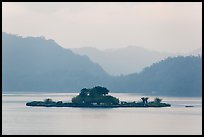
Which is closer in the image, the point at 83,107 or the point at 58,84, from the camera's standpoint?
the point at 83,107

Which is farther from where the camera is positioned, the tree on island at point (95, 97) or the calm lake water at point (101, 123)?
the tree on island at point (95, 97)

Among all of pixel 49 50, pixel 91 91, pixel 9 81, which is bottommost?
pixel 91 91

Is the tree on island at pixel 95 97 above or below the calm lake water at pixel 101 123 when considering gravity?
above

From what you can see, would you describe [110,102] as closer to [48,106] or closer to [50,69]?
[48,106]

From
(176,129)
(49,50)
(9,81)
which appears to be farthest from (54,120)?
(49,50)

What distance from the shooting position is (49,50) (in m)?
41.4

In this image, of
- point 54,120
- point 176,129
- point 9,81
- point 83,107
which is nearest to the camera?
point 176,129

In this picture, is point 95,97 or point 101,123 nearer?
point 101,123

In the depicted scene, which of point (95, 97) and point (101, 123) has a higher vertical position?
point (95, 97)

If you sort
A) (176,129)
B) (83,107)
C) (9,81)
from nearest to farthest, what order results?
(176,129)
(83,107)
(9,81)

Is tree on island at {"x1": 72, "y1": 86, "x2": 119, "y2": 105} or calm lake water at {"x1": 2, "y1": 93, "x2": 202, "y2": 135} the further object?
tree on island at {"x1": 72, "y1": 86, "x2": 119, "y2": 105}

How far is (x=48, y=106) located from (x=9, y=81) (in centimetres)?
1834

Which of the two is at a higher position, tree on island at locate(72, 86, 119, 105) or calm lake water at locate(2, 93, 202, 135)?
tree on island at locate(72, 86, 119, 105)

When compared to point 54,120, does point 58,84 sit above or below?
above
